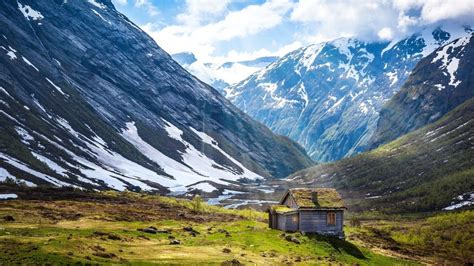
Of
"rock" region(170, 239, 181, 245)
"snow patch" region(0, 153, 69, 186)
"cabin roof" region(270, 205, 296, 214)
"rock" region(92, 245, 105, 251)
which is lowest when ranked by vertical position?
"rock" region(92, 245, 105, 251)

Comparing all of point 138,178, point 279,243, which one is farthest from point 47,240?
point 138,178

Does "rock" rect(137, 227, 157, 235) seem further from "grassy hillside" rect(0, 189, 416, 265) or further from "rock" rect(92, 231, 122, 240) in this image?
"rock" rect(92, 231, 122, 240)

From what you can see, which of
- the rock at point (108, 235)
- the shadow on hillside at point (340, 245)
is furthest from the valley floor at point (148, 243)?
the rock at point (108, 235)

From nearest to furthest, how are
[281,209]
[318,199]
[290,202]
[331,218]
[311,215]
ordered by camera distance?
1. [311,215]
2. [331,218]
3. [281,209]
4. [318,199]
5. [290,202]

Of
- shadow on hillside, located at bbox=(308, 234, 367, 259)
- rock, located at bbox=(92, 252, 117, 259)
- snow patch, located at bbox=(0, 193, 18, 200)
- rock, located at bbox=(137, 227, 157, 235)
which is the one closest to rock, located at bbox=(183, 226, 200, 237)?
rock, located at bbox=(137, 227, 157, 235)

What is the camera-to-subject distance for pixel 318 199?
7094 cm

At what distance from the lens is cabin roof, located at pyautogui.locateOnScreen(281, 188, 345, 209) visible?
226 feet

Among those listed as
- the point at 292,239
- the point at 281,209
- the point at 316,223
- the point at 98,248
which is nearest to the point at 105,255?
the point at 98,248

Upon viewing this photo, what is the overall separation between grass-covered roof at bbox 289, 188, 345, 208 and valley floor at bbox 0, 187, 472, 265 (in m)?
5.59

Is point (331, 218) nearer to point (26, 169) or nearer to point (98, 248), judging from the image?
point (98, 248)

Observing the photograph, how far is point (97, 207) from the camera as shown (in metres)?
80.9

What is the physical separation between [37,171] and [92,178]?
3011 centimetres

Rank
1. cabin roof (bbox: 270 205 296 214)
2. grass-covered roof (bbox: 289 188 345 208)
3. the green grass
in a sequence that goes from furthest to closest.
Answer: the green grass, grass-covered roof (bbox: 289 188 345 208), cabin roof (bbox: 270 205 296 214)

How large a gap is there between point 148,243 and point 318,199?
31.0m
